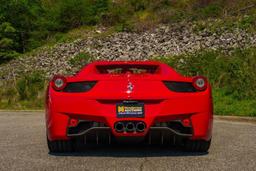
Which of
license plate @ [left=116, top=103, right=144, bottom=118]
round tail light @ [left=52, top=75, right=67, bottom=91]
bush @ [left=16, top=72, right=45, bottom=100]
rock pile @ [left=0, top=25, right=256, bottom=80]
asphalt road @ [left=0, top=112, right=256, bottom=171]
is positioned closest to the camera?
asphalt road @ [left=0, top=112, right=256, bottom=171]

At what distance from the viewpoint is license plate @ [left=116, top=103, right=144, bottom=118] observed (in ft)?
21.0

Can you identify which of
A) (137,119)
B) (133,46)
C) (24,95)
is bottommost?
(24,95)

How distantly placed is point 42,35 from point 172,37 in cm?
1981

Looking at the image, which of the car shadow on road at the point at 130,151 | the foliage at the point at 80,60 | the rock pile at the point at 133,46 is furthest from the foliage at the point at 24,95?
the car shadow on road at the point at 130,151

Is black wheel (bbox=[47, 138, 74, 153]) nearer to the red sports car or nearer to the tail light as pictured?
the red sports car

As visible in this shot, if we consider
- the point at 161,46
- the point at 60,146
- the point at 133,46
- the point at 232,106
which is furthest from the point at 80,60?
the point at 60,146

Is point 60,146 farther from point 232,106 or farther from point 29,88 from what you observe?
point 29,88

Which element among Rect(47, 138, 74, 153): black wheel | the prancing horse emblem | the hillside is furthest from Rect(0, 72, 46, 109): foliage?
the prancing horse emblem

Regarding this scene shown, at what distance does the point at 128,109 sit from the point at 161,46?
22.5 m

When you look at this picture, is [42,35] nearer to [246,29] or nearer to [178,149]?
[246,29]

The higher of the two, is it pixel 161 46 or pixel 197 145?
pixel 197 145

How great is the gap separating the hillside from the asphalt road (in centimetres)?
470

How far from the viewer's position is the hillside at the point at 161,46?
16.9 metres

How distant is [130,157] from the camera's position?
667 cm
